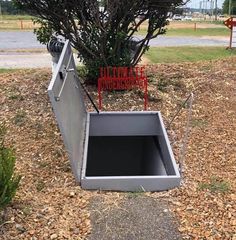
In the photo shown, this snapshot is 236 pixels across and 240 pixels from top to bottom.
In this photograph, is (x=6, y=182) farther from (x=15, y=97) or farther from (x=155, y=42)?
(x=155, y=42)

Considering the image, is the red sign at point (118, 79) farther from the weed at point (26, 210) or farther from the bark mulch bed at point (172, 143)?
the weed at point (26, 210)

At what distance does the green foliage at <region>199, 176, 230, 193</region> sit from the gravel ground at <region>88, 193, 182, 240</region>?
0.52 metres

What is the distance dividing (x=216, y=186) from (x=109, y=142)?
9.80ft

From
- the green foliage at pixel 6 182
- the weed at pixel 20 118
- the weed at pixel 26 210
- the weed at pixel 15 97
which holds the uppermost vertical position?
the green foliage at pixel 6 182

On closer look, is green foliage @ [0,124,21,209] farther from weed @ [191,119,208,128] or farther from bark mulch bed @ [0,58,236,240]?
weed @ [191,119,208,128]

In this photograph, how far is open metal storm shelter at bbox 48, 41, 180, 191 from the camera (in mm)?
5000

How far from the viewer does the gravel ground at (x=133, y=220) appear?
13.3 ft

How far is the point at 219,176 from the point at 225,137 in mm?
1178

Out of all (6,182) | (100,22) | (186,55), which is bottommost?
(186,55)

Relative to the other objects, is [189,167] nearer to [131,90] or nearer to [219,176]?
[219,176]

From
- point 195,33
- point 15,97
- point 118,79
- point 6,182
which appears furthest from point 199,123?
point 195,33

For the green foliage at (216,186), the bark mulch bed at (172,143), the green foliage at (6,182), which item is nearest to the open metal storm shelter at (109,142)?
the bark mulch bed at (172,143)

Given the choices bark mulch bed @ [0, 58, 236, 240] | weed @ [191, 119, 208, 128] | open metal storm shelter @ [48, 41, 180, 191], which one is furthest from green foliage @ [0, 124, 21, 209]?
weed @ [191, 119, 208, 128]

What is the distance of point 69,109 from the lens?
5266mm
